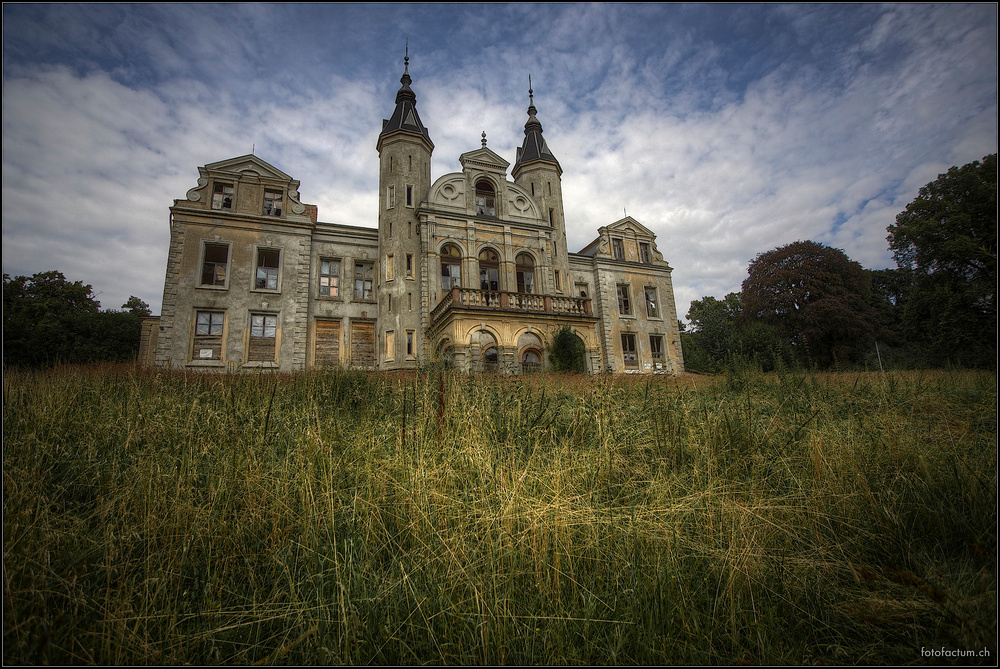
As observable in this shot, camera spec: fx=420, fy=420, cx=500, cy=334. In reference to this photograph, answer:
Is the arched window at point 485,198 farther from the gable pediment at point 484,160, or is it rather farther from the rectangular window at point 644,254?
the rectangular window at point 644,254

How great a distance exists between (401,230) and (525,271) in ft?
22.9

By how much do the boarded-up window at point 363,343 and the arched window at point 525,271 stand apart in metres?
8.31

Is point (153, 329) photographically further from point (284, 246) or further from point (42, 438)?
point (42, 438)

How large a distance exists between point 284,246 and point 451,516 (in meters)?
21.3

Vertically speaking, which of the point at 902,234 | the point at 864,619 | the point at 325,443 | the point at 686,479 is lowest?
the point at 864,619

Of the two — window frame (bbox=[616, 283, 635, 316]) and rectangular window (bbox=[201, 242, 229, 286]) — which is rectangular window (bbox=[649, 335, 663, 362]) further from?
rectangular window (bbox=[201, 242, 229, 286])

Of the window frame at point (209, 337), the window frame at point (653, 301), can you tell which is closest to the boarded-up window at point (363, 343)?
the window frame at point (209, 337)

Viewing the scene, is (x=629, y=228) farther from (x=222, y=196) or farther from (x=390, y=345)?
(x=222, y=196)

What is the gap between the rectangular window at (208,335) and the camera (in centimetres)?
1862

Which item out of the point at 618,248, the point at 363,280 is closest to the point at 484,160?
the point at 363,280

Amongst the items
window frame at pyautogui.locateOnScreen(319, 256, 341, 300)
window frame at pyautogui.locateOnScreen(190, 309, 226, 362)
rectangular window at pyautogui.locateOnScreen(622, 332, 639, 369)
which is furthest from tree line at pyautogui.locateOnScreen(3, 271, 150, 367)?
rectangular window at pyautogui.locateOnScreen(622, 332, 639, 369)

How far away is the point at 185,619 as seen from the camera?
2.45m

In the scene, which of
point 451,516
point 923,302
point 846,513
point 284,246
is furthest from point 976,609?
point 284,246

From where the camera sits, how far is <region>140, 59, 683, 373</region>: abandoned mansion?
60.6 ft
